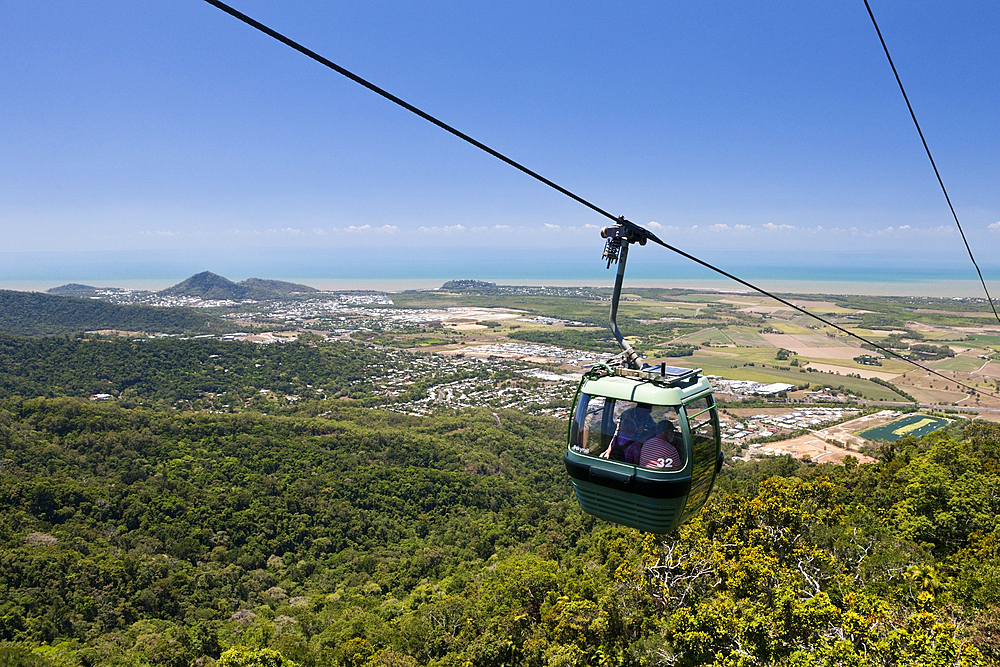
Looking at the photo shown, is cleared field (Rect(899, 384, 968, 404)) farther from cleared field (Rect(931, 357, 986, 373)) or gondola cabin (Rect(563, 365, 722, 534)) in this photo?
gondola cabin (Rect(563, 365, 722, 534))

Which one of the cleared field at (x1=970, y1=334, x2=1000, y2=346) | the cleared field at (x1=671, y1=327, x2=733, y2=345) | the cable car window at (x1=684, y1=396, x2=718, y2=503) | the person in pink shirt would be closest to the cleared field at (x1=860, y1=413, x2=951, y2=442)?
the cleared field at (x1=671, y1=327, x2=733, y2=345)

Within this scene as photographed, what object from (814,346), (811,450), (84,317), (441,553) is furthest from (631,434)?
(84,317)

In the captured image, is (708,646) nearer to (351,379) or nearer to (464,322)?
(351,379)

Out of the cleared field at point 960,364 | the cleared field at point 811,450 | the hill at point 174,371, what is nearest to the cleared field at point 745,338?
the cleared field at point 960,364

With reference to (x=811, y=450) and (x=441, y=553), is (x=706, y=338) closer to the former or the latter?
(x=811, y=450)

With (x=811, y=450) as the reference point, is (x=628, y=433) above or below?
above

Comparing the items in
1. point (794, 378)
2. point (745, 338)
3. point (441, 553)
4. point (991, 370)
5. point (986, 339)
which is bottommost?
point (441, 553)

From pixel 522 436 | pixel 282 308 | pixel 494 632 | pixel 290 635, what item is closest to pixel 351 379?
pixel 522 436
